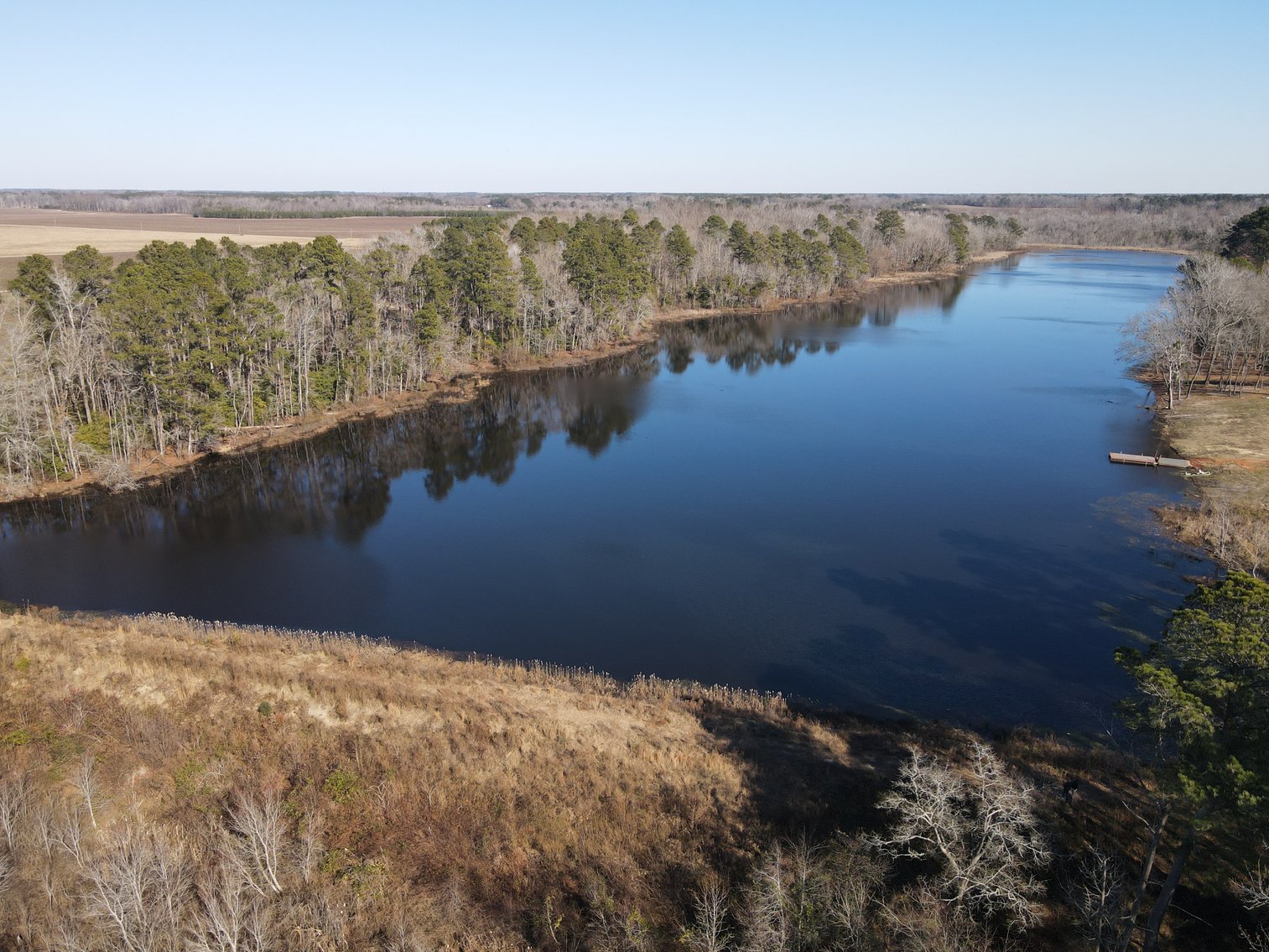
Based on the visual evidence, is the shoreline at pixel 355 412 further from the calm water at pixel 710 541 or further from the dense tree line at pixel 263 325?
the calm water at pixel 710 541

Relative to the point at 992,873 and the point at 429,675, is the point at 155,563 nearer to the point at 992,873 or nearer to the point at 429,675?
the point at 429,675

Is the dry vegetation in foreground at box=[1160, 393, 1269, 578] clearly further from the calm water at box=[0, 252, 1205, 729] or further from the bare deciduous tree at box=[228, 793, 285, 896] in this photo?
the bare deciduous tree at box=[228, 793, 285, 896]

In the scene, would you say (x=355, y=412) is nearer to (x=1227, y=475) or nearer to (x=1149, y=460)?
(x=1149, y=460)

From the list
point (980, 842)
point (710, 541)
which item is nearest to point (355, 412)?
point (710, 541)

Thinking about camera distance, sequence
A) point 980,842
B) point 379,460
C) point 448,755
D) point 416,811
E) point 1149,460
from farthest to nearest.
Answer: point 379,460 < point 1149,460 < point 448,755 < point 416,811 < point 980,842

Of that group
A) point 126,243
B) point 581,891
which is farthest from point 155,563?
point 126,243

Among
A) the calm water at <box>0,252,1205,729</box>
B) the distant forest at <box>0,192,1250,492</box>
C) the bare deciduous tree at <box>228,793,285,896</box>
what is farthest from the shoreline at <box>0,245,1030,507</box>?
the bare deciduous tree at <box>228,793,285,896</box>
